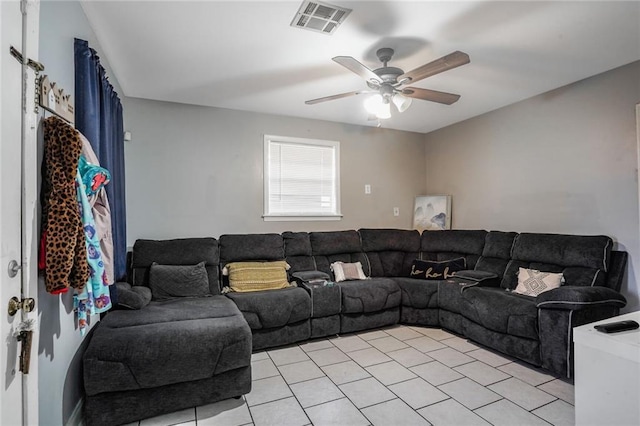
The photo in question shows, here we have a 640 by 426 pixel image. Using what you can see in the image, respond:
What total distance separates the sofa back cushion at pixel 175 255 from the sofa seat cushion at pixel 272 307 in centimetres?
39

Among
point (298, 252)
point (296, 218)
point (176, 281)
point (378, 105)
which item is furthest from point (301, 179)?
point (176, 281)

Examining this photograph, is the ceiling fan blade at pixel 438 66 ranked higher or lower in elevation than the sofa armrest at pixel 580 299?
higher

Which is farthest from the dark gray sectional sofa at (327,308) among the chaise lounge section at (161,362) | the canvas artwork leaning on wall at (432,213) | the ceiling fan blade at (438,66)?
the ceiling fan blade at (438,66)

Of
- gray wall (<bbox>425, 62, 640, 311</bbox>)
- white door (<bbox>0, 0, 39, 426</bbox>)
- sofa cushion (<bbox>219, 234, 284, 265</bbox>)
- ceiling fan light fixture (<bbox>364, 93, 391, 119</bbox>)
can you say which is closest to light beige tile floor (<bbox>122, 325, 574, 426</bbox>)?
sofa cushion (<bbox>219, 234, 284, 265</bbox>)

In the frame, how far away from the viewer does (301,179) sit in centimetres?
430

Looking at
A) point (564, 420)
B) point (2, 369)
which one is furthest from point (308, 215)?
point (2, 369)

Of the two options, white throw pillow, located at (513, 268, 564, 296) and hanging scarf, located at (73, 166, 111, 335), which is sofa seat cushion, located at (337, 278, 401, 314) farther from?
hanging scarf, located at (73, 166, 111, 335)

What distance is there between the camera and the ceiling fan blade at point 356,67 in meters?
2.12

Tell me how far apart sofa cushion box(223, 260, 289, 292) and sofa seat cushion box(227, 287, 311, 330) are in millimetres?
130

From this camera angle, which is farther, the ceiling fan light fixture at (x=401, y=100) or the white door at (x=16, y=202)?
the ceiling fan light fixture at (x=401, y=100)

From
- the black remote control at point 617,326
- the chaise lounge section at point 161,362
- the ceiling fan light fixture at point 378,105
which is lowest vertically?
the chaise lounge section at point 161,362

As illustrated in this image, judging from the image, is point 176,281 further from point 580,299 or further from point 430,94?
point 580,299

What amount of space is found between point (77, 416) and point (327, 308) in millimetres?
2109

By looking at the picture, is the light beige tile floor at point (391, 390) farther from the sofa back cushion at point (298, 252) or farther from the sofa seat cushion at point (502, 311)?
the sofa back cushion at point (298, 252)
